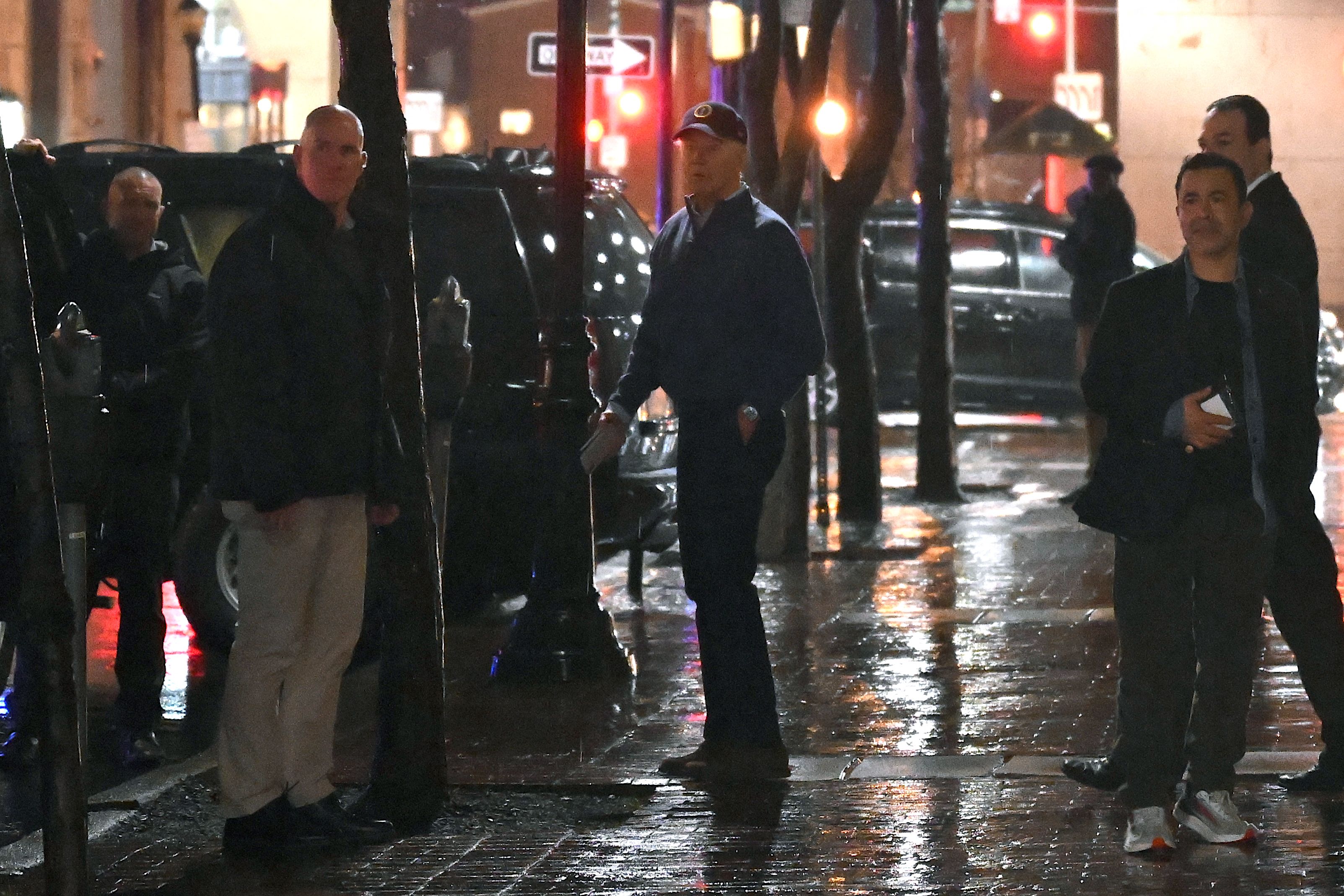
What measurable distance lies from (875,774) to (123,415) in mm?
2712

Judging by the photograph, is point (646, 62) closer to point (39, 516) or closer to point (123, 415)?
point (123, 415)

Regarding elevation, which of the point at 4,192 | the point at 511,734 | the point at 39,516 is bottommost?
the point at 511,734

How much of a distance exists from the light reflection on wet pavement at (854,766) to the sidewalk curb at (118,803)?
0.18 m

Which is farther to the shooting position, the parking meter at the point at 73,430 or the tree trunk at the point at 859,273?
the tree trunk at the point at 859,273

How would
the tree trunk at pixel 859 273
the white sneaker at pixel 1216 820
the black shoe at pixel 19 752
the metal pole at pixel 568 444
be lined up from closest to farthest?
the white sneaker at pixel 1216 820 → the black shoe at pixel 19 752 → the metal pole at pixel 568 444 → the tree trunk at pixel 859 273

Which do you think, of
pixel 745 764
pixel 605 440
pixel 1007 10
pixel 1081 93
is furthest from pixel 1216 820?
pixel 1081 93

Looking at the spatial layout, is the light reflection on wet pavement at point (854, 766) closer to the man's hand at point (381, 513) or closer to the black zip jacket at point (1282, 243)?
the man's hand at point (381, 513)

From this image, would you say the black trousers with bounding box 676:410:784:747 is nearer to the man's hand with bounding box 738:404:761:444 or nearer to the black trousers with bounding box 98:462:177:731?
the man's hand with bounding box 738:404:761:444

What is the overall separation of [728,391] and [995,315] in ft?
47.0

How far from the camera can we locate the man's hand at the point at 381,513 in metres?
6.23

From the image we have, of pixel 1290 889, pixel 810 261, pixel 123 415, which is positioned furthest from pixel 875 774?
pixel 810 261

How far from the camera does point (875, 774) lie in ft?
22.5

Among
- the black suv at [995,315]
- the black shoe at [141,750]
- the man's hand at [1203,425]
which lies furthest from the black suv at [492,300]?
the black suv at [995,315]

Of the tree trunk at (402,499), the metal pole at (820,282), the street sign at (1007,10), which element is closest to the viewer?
the tree trunk at (402,499)
